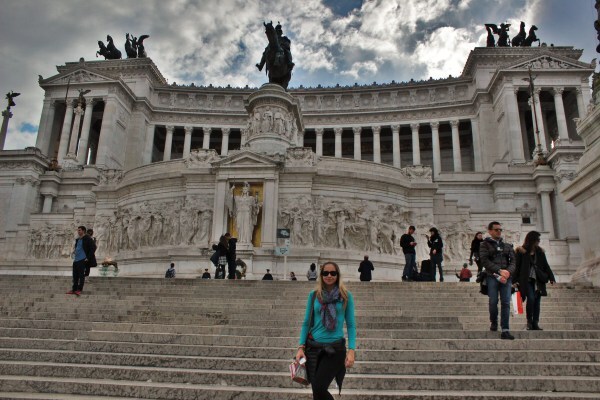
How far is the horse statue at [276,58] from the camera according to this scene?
30.8m

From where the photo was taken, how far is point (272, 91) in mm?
A: 29547

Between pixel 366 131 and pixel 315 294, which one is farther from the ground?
pixel 366 131

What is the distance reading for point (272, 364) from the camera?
272 inches

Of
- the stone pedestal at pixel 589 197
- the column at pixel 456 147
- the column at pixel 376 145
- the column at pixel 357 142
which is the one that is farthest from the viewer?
the column at pixel 357 142

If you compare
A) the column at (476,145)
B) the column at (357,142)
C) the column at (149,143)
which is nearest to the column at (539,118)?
the column at (476,145)

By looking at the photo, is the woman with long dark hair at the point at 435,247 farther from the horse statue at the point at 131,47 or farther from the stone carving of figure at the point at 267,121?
the horse statue at the point at 131,47

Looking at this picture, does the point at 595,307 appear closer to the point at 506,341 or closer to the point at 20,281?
the point at 506,341

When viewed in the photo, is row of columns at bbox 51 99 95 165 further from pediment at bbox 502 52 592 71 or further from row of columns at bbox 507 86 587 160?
pediment at bbox 502 52 592 71

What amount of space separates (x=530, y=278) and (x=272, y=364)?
483 cm

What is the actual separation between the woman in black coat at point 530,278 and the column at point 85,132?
51.5 m

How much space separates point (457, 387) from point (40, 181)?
4087cm

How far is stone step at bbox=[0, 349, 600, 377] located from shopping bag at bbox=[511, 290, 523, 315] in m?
2.42

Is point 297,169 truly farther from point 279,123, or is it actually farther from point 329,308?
point 329,308

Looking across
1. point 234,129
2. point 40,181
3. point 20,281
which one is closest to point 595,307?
point 20,281
